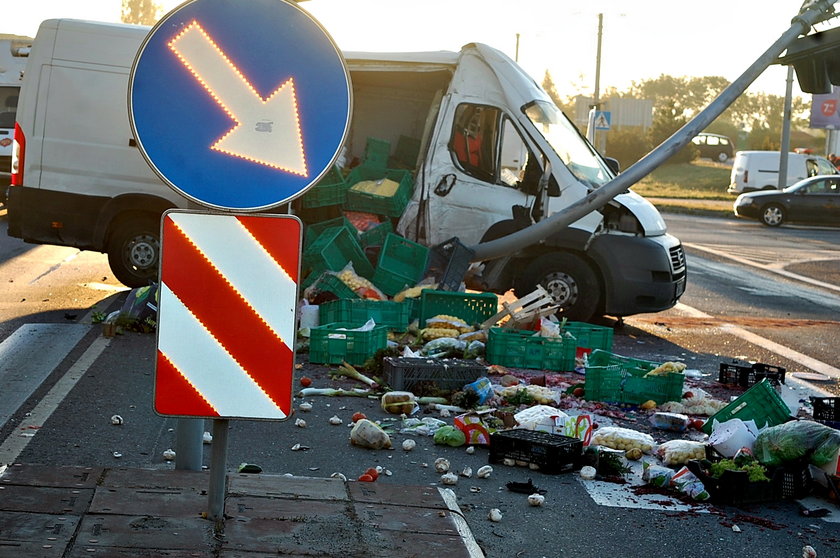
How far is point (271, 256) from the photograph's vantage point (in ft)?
14.0

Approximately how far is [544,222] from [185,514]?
855cm

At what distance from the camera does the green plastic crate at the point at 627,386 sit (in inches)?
357

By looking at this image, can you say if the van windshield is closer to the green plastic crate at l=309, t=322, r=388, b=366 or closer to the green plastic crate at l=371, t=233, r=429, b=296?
the green plastic crate at l=371, t=233, r=429, b=296

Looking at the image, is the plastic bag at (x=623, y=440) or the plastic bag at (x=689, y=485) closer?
the plastic bag at (x=689, y=485)

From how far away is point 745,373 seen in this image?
1014 cm

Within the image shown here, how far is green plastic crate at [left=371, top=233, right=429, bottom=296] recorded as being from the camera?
12.8 metres

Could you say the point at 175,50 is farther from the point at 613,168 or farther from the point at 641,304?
the point at 613,168

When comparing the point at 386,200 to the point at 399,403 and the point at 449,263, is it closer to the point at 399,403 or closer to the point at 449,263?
the point at 449,263

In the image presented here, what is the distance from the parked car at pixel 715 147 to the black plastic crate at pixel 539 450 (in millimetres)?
71936

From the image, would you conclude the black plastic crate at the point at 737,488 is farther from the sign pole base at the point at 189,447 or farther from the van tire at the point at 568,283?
the van tire at the point at 568,283

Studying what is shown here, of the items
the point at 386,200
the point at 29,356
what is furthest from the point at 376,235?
the point at 29,356

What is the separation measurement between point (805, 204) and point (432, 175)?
80.9 feet

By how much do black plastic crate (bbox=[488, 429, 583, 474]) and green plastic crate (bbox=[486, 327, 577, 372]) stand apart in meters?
3.18

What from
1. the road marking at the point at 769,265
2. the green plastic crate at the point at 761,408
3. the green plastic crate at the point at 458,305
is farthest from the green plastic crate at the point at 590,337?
the road marking at the point at 769,265
